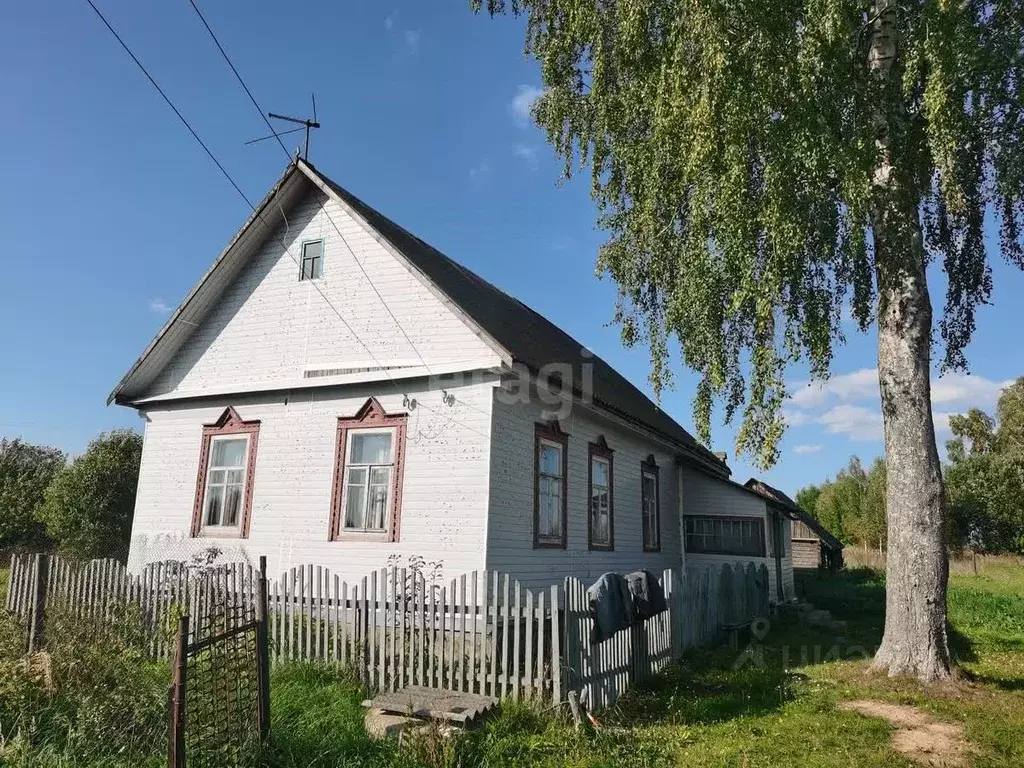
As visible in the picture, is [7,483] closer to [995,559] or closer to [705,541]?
[705,541]

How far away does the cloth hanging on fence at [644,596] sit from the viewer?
29.4 feet

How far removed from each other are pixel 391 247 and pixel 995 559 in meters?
40.9

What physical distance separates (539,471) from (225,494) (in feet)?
18.4

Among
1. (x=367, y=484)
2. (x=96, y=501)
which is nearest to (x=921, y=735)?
(x=367, y=484)

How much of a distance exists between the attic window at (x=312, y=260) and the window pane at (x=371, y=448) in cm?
299

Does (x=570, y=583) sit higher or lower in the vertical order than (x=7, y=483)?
lower

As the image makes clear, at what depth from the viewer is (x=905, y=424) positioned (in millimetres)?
9344

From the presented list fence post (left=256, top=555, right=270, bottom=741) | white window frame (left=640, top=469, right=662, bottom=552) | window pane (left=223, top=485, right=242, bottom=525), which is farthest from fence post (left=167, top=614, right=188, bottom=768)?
white window frame (left=640, top=469, right=662, bottom=552)

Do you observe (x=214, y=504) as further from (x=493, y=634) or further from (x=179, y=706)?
(x=179, y=706)

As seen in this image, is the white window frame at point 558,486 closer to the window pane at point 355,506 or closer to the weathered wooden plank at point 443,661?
the window pane at point 355,506

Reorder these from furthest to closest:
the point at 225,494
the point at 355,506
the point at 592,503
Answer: the point at 592,503 → the point at 225,494 → the point at 355,506

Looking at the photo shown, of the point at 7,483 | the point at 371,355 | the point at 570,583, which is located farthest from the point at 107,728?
the point at 7,483

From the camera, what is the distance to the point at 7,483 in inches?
1067

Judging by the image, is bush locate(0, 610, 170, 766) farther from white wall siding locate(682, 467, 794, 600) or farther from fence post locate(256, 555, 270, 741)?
white wall siding locate(682, 467, 794, 600)
